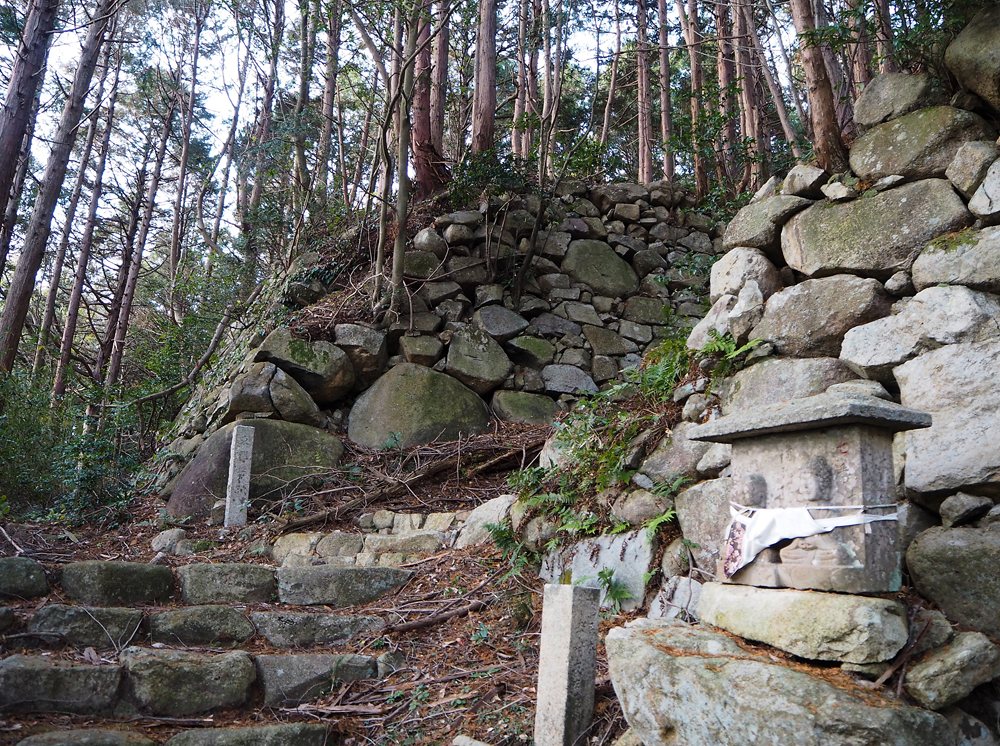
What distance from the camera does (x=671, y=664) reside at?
2.33 meters

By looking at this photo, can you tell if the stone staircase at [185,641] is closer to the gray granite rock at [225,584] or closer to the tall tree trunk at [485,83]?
the gray granite rock at [225,584]

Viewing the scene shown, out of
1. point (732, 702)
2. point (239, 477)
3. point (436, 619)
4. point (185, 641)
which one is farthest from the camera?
point (239, 477)

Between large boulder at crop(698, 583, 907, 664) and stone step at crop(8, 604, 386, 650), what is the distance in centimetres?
227

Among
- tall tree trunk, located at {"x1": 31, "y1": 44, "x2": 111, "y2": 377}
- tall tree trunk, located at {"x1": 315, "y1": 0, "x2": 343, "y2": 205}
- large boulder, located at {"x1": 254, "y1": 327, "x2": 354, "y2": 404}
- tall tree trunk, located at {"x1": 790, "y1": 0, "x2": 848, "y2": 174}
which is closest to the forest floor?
large boulder, located at {"x1": 254, "y1": 327, "x2": 354, "y2": 404}

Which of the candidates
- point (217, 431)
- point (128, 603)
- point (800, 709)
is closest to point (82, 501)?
point (217, 431)

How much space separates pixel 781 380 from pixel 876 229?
1.05 m

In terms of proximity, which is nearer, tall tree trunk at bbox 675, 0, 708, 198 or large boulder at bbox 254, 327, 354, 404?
large boulder at bbox 254, 327, 354, 404

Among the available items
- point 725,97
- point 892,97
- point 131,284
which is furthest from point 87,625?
point 131,284

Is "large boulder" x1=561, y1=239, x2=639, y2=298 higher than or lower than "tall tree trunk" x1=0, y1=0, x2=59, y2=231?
lower

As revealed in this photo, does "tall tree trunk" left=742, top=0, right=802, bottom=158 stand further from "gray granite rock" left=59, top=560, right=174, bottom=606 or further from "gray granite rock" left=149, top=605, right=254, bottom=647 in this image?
"gray granite rock" left=59, top=560, right=174, bottom=606

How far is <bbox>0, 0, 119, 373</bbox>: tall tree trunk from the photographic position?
6.97 m

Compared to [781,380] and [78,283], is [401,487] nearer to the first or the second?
[781,380]

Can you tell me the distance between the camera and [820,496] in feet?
7.82

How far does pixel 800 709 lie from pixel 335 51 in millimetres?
10899
